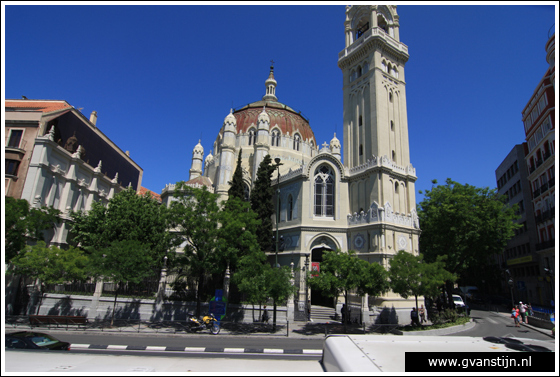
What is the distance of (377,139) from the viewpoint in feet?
107

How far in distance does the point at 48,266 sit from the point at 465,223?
3538 centimetres

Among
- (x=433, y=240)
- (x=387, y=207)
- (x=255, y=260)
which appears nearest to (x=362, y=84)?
(x=387, y=207)

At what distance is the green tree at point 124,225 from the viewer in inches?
1067

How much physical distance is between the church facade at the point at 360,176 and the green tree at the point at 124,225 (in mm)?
11160

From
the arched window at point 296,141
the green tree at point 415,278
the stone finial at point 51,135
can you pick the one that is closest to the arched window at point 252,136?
the arched window at point 296,141

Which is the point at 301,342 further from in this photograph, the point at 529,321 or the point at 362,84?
the point at 362,84

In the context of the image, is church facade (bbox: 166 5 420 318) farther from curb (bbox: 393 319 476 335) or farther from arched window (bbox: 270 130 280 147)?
curb (bbox: 393 319 476 335)

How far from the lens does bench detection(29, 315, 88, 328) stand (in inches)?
Answer: 743

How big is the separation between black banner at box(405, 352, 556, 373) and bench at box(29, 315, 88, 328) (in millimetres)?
21583

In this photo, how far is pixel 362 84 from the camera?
36.2 m

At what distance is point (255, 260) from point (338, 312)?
9716 mm

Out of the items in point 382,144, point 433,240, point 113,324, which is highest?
point 382,144

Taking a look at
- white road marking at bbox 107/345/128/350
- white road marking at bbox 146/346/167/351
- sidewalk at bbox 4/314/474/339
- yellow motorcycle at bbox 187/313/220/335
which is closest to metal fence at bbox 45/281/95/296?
sidewalk at bbox 4/314/474/339

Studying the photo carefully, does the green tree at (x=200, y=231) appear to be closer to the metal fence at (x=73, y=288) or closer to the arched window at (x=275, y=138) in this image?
the metal fence at (x=73, y=288)
